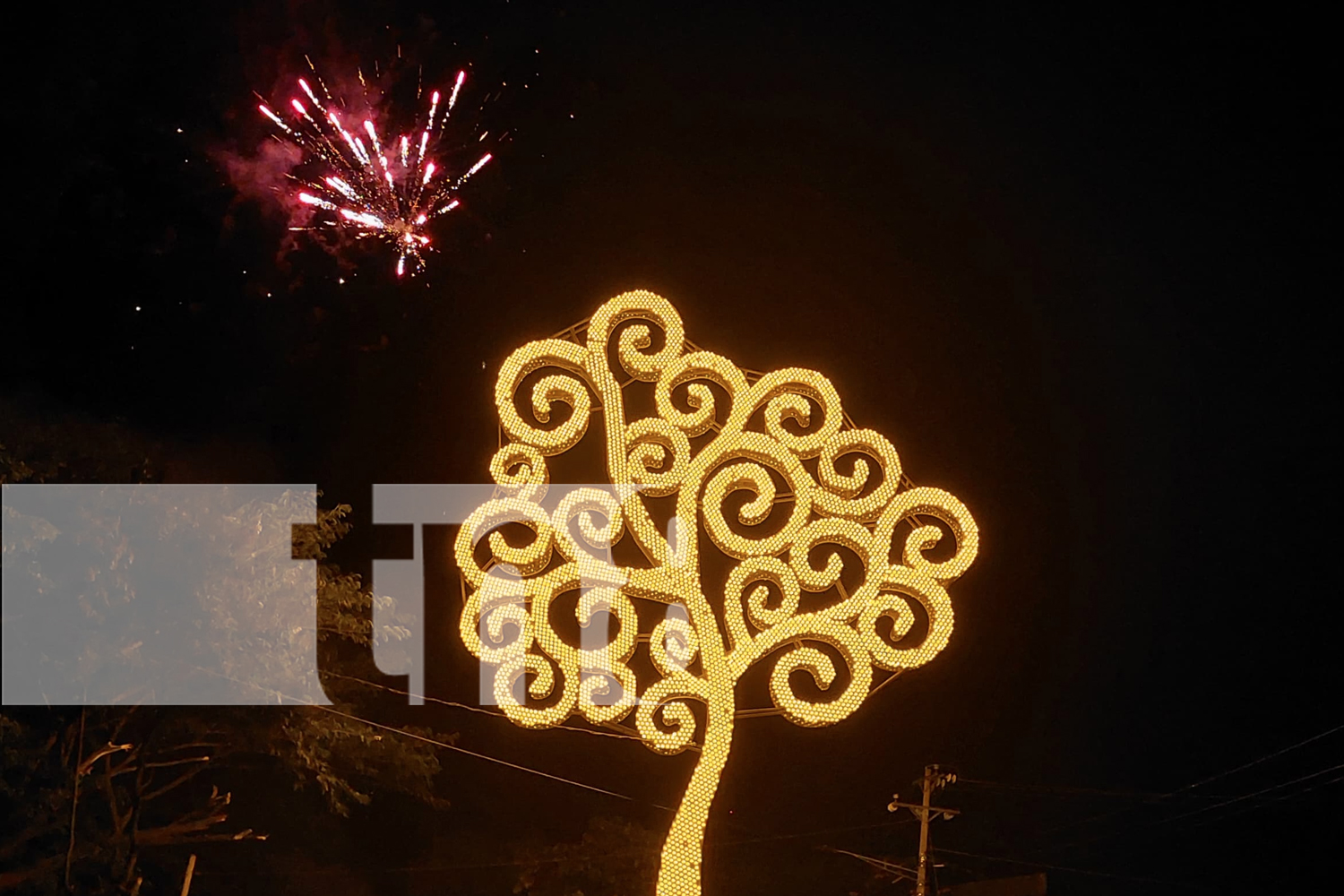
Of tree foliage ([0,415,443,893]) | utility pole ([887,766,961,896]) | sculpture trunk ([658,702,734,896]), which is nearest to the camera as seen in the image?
sculpture trunk ([658,702,734,896])

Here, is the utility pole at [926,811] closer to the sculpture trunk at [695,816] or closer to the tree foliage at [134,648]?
the tree foliage at [134,648]

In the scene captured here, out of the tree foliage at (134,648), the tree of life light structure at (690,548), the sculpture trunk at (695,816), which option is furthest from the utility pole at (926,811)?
the sculpture trunk at (695,816)

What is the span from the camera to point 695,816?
7.38 metres

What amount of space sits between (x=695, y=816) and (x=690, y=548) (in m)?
1.43

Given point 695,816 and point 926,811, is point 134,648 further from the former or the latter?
point 926,811

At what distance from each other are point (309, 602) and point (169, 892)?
4.74 metres

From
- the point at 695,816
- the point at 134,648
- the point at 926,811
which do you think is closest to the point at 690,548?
the point at 695,816

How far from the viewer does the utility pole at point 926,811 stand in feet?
45.1

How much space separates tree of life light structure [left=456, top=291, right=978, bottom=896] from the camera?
24.1 feet

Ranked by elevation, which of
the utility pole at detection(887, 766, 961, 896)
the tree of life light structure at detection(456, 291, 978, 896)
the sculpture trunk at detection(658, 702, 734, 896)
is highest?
the tree of life light structure at detection(456, 291, 978, 896)

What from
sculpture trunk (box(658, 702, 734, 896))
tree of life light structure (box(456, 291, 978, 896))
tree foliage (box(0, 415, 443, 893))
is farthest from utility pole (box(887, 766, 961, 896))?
sculpture trunk (box(658, 702, 734, 896))

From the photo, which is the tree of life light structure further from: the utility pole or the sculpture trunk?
the utility pole

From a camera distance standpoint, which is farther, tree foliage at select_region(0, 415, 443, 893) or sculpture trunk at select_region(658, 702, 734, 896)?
tree foliage at select_region(0, 415, 443, 893)

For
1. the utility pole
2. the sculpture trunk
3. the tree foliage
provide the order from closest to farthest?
the sculpture trunk, the tree foliage, the utility pole
